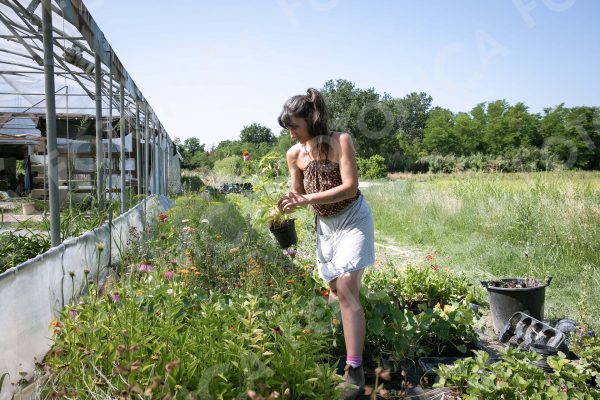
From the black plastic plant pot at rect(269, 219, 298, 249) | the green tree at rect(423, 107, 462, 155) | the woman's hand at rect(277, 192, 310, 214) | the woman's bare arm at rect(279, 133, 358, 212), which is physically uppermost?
the green tree at rect(423, 107, 462, 155)

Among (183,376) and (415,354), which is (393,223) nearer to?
(415,354)

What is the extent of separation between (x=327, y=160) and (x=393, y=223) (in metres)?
6.81

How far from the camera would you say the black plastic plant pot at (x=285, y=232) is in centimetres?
264

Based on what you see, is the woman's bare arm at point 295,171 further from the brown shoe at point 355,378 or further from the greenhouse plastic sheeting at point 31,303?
the greenhouse plastic sheeting at point 31,303

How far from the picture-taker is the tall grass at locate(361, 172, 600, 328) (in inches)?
157

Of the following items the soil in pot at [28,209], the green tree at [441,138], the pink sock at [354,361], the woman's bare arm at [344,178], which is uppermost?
the green tree at [441,138]

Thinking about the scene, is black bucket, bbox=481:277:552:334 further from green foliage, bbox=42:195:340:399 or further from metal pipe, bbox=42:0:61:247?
metal pipe, bbox=42:0:61:247

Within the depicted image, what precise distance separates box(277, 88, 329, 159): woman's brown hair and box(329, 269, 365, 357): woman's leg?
589 millimetres

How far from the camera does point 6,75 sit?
869 centimetres

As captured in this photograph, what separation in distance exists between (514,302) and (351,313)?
64.2 inches

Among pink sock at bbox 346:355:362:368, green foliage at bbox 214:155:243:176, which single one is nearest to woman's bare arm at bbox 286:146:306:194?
pink sock at bbox 346:355:362:368

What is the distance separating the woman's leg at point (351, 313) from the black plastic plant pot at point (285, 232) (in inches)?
26.2

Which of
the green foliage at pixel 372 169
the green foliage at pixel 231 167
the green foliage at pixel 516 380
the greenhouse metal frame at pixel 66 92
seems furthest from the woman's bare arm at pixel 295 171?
the green foliage at pixel 372 169

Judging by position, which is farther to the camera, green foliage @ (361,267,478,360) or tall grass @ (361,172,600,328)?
tall grass @ (361,172,600,328)
